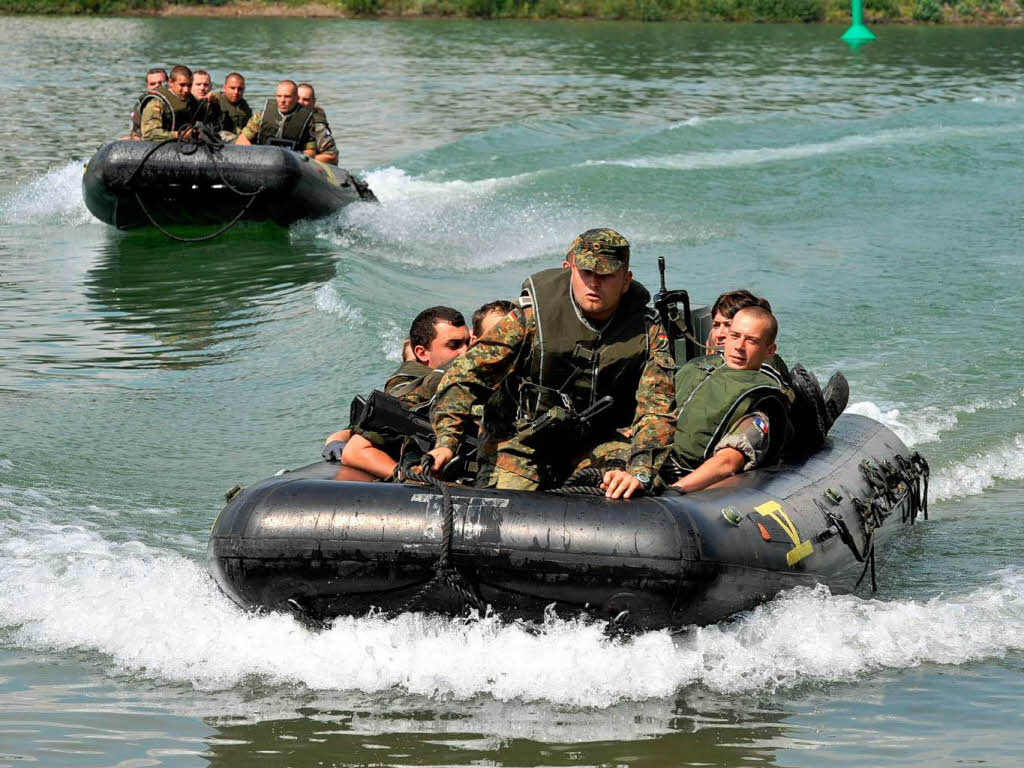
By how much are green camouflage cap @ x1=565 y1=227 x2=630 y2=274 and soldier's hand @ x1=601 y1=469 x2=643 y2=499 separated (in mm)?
670

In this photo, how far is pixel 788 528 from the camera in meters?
5.24

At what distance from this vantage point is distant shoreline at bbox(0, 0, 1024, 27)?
133ft

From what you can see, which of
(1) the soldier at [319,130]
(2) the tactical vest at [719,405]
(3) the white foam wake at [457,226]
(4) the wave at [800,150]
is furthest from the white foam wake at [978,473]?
(4) the wave at [800,150]

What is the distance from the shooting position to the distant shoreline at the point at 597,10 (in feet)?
133

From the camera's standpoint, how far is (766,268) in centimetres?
1284

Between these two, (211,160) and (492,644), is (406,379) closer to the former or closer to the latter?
(492,644)

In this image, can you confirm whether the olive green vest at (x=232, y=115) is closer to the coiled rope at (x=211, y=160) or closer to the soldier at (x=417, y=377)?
the coiled rope at (x=211, y=160)

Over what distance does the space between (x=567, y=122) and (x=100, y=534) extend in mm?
15829

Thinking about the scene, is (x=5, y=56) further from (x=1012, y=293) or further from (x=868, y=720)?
(x=868, y=720)

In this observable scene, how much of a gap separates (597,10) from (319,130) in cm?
2869

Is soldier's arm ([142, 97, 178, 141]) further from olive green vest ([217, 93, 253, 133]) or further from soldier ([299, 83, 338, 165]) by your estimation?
soldier ([299, 83, 338, 165])

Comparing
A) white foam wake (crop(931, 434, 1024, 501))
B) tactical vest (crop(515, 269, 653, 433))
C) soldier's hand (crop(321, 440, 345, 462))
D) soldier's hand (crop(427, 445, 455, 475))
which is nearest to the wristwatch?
tactical vest (crop(515, 269, 653, 433))

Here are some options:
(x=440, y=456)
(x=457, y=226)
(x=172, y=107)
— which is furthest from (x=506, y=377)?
(x=457, y=226)

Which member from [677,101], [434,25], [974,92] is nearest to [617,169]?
[677,101]
